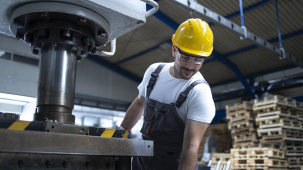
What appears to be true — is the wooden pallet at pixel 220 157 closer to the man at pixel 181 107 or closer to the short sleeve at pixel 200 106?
the man at pixel 181 107

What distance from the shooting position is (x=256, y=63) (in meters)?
11.7

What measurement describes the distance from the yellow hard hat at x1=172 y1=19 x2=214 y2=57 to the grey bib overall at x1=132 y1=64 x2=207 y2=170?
258mm

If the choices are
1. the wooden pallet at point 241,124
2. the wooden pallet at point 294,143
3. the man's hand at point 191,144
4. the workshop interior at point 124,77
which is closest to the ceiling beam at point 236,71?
the workshop interior at point 124,77

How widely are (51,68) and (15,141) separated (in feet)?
1.80

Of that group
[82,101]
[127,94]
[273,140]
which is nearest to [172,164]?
[273,140]

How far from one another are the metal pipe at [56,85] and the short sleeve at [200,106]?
100 cm

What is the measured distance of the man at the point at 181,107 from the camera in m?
2.11

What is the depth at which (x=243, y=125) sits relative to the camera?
914 centimetres

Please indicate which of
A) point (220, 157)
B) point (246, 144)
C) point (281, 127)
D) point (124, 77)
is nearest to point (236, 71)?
point (246, 144)

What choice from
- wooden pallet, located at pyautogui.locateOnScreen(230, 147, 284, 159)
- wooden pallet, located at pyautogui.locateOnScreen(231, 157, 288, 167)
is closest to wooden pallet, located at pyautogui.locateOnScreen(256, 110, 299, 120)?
wooden pallet, located at pyautogui.locateOnScreen(230, 147, 284, 159)

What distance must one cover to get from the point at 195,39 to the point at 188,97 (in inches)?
18.5

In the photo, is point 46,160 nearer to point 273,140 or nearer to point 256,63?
point 273,140

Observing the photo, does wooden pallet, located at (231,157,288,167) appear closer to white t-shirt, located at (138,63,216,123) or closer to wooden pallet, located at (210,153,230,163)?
wooden pallet, located at (210,153,230,163)

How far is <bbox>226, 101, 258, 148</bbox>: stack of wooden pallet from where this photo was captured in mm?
8805
